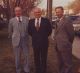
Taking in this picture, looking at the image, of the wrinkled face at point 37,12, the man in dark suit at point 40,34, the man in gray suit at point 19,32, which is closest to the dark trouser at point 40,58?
the man in dark suit at point 40,34

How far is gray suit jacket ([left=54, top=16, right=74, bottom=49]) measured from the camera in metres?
9.26

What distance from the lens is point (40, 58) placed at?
990cm

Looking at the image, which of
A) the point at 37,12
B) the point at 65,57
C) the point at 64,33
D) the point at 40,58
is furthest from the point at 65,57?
the point at 37,12

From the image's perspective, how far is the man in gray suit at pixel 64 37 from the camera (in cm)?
927

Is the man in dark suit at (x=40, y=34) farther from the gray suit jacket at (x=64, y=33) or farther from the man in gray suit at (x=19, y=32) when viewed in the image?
the gray suit jacket at (x=64, y=33)

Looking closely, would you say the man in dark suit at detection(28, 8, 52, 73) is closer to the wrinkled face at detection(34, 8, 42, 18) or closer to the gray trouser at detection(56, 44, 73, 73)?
the wrinkled face at detection(34, 8, 42, 18)

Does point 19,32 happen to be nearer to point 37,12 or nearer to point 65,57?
point 37,12

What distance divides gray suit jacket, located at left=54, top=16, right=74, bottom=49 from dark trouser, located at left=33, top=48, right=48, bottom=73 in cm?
64

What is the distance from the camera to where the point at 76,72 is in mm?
10547


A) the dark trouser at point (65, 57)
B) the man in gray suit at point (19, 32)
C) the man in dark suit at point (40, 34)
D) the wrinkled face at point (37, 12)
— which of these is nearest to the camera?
the dark trouser at point (65, 57)

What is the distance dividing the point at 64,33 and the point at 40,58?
1107mm

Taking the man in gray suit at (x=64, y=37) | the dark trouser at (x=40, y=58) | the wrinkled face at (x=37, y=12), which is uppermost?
the wrinkled face at (x=37, y=12)

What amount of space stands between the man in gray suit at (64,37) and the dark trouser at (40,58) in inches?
18.4

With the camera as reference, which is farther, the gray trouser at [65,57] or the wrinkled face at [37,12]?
the wrinkled face at [37,12]
